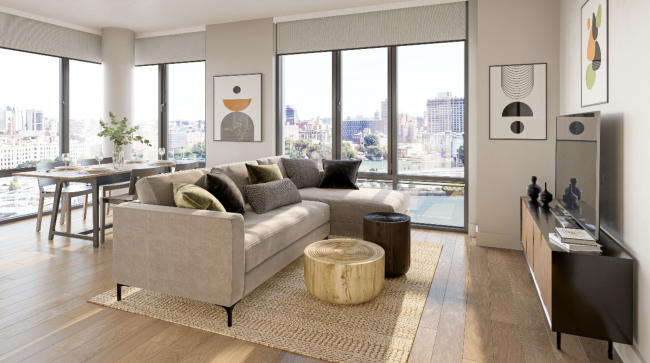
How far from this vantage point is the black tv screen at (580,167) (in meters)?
2.34

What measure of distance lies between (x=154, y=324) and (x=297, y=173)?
8.43 feet

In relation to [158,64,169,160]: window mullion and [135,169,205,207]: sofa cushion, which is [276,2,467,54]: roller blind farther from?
[135,169,205,207]: sofa cushion

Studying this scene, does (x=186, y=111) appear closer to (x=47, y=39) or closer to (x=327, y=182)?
(x=47, y=39)

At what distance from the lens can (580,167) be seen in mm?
2645

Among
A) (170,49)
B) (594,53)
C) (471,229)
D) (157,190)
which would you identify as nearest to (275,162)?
(157,190)

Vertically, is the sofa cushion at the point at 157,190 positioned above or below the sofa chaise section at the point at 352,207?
above

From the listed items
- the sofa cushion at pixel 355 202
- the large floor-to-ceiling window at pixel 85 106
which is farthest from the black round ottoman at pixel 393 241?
the large floor-to-ceiling window at pixel 85 106

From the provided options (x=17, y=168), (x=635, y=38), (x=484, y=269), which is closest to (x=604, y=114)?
(x=635, y=38)

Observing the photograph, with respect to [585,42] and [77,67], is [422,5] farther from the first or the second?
[77,67]

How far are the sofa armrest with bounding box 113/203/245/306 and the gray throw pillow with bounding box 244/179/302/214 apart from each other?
926 mm

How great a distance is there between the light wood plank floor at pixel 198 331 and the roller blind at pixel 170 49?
360cm

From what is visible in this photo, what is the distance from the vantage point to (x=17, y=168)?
5293 mm

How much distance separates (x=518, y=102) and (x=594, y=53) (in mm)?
1327

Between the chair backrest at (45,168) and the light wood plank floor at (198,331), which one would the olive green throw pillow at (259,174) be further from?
the chair backrest at (45,168)
